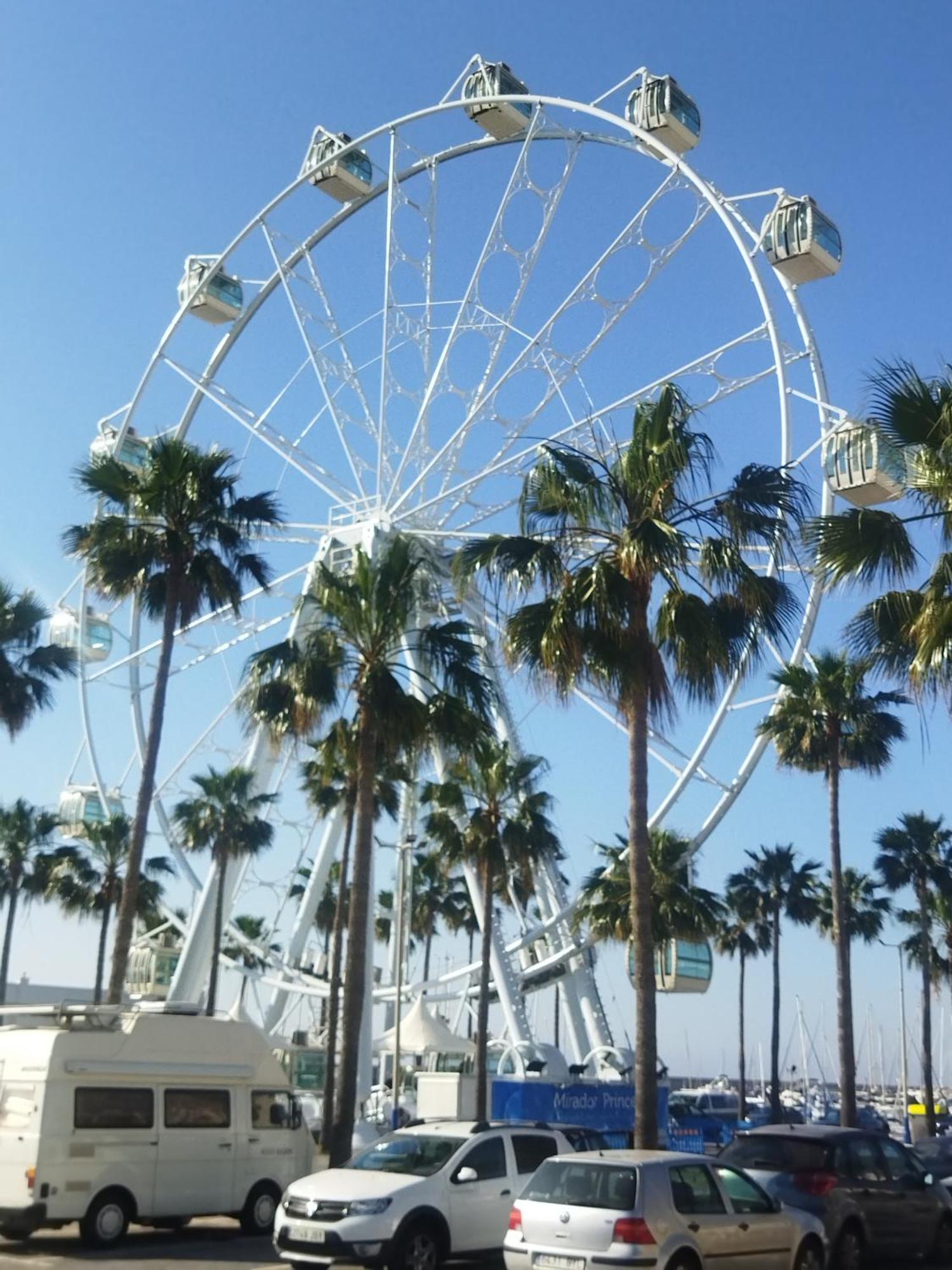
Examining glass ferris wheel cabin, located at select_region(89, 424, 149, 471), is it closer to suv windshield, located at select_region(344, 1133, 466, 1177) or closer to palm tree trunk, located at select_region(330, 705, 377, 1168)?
palm tree trunk, located at select_region(330, 705, 377, 1168)

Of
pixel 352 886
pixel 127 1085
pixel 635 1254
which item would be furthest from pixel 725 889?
pixel 635 1254

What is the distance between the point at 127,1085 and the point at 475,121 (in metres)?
28.1

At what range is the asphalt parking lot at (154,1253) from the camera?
14711mm

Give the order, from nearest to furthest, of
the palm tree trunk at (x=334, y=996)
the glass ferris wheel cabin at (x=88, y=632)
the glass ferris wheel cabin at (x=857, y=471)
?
the glass ferris wheel cabin at (x=857, y=471)
the palm tree trunk at (x=334, y=996)
the glass ferris wheel cabin at (x=88, y=632)

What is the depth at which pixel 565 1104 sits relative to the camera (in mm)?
31938

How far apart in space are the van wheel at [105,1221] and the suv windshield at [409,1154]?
2907 millimetres

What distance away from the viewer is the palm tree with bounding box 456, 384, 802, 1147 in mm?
18141

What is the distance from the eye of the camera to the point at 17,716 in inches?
1160

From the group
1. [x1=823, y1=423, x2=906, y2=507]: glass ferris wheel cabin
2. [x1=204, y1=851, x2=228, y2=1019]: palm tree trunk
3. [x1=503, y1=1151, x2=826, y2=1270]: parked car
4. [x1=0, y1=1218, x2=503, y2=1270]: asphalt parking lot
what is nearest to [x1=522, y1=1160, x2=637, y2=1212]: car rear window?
[x1=503, y1=1151, x2=826, y2=1270]: parked car

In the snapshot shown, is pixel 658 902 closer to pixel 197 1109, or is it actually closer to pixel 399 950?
pixel 399 950

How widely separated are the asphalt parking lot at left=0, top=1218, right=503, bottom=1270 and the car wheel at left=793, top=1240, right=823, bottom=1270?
3.36 meters

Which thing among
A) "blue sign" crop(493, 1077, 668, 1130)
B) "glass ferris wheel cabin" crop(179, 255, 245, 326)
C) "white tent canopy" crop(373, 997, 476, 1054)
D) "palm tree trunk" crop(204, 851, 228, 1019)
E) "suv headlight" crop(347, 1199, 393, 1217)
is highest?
"glass ferris wheel cabin" crop(179, 255, 245, 326)

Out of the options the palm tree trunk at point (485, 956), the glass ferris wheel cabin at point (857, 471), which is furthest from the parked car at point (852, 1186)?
the palm tree trunk at point (485, 956)

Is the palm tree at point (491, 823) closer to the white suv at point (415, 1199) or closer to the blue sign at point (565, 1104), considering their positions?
the blue sign at point (565, 1104)
